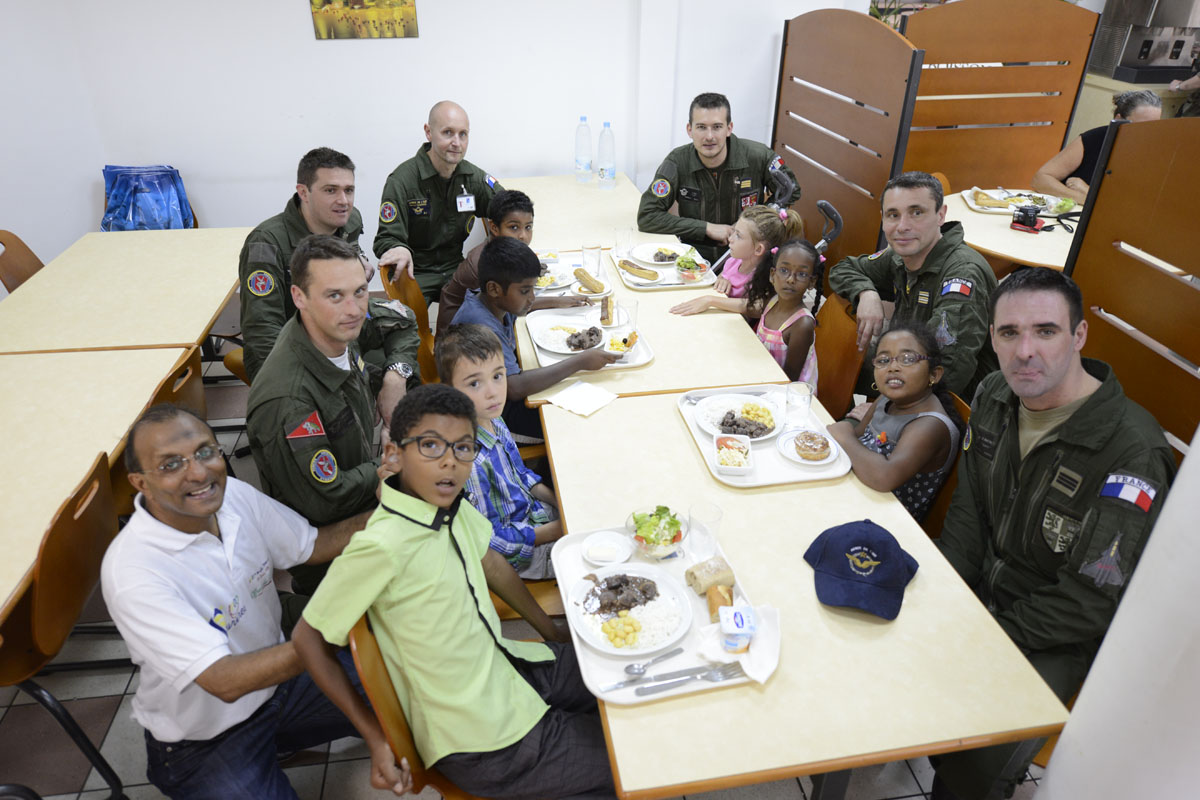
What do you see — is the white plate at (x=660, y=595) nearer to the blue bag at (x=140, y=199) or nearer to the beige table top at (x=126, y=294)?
the beige table top at (x=126, y=294)

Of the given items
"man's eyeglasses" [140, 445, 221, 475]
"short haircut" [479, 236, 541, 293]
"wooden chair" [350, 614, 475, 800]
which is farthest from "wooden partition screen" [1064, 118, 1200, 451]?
"man's eyeglasses" [140, 445, 221, 475]

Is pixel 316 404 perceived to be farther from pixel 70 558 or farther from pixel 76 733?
pixel 76 733

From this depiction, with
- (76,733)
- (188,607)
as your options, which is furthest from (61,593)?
(188,607)

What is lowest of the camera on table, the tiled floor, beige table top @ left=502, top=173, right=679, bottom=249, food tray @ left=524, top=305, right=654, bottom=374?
the tiled floor

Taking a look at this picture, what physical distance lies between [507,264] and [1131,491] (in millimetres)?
2081

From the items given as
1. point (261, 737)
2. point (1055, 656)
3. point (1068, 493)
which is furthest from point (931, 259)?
point (261, 737)

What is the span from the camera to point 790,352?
10.2 feet

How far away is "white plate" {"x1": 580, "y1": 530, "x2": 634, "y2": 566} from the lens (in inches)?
75.9

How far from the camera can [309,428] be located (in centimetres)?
227

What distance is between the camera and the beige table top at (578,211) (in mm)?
4148

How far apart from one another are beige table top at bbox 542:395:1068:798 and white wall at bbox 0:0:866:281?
4023 millimetres

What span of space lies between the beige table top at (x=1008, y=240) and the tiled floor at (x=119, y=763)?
8.09 feet

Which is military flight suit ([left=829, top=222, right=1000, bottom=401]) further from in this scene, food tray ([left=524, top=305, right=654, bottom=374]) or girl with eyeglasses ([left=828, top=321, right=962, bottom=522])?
food tray ([left=524, top=305, right=654, bottom=374])

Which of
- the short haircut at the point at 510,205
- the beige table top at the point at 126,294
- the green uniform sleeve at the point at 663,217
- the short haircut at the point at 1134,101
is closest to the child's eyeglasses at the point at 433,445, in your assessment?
the beige table top at the point at 126,294
